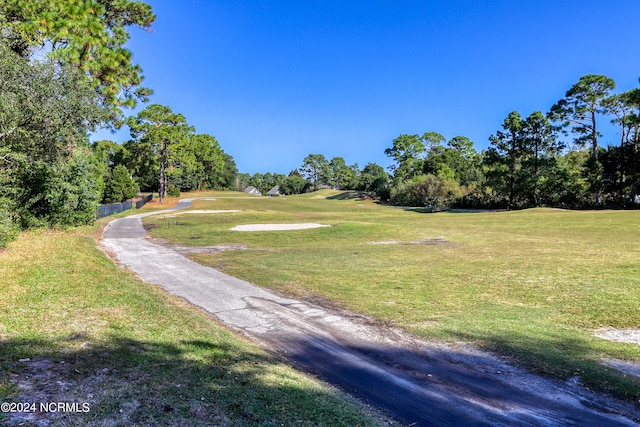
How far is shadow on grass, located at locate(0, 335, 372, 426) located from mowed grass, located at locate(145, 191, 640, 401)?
3293mm

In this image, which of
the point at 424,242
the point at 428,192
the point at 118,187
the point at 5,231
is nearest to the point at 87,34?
the point at 5,231

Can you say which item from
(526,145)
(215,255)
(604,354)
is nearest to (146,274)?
(215,255)

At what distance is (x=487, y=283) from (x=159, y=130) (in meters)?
53.7

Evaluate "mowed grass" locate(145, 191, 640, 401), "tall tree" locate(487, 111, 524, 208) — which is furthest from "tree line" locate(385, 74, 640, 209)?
"mowed grass" locate(145, 191, 640, 401)

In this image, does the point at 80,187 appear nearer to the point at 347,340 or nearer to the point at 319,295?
the point at 319,295

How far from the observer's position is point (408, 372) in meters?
5.16

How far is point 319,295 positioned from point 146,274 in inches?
236

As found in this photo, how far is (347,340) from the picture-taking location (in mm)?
6438

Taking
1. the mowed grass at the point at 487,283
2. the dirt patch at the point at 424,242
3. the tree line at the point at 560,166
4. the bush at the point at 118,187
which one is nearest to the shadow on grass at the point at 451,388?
the mowed grass at the point at 487,283

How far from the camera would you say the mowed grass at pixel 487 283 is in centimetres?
609

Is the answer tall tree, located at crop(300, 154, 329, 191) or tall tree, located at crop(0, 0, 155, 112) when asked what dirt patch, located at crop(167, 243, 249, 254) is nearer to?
tall tree, located at crop(0, 0, 155, 112)

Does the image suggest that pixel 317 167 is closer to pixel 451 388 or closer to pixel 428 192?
pixel 428 192

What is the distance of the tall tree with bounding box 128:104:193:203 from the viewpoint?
5406cm

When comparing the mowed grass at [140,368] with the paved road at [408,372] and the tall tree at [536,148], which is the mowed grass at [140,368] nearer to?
the paved road at [408,372]
